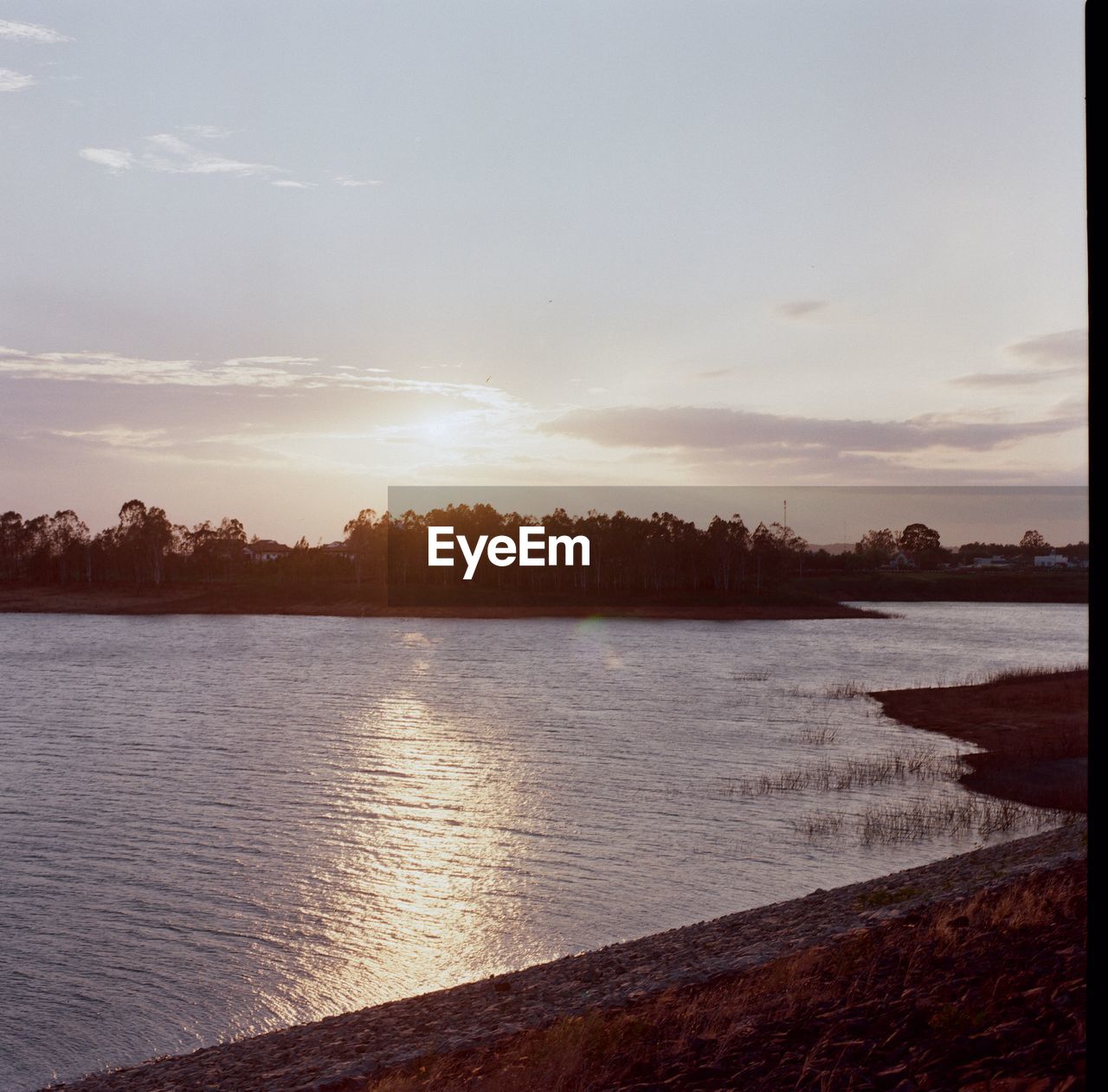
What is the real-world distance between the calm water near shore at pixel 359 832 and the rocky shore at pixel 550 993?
191 centimetres

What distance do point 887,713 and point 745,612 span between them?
400 ft

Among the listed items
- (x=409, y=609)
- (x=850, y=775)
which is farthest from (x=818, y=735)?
(x=409, y=609)

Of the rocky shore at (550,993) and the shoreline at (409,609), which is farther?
the shoreline at (409,609)

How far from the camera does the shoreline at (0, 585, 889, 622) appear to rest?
174000mm

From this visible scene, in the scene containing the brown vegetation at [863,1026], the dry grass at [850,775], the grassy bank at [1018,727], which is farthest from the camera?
the dry grass at [850,775]

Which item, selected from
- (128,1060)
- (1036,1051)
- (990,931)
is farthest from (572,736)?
(1036,1051)

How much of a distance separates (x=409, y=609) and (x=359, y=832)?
483ft

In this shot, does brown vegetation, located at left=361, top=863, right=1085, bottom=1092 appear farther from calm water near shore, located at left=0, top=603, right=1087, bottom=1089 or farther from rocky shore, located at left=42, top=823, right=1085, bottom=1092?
calm water near shore, located at left=0, top=603, right=1087, bottom=1089

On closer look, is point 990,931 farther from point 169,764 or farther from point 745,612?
point 745,612

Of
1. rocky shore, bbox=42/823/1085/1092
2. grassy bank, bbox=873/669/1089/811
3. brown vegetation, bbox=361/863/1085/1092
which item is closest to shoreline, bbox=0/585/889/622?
grassy bank, bbox=873/669/1089/811

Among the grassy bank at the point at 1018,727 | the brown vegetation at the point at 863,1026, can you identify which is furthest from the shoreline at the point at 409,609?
the brown vegetation at the point at 863,1026

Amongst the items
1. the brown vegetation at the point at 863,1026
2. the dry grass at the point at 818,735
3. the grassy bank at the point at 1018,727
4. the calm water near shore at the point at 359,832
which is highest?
the brown vegetation at the point at 863,1026

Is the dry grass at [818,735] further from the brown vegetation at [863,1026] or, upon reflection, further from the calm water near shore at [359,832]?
the brown vegetation at [863,1026]

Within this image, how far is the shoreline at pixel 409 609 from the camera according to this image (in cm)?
17400
